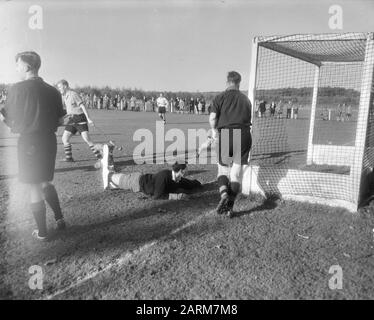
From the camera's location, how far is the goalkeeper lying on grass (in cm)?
587

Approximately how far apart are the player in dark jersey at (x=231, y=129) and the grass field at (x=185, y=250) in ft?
1.23

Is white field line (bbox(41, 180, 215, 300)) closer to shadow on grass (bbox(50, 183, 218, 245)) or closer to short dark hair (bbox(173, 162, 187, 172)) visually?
shadow on grass (bbox(50, 183, 218, 245))

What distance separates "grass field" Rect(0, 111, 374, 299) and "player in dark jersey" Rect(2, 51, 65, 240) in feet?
2.30

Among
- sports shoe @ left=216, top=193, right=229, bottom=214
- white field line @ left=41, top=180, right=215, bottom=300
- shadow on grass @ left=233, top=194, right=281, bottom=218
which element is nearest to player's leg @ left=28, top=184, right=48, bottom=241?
white field line @ left=41, top=180, right=215, bottom=300

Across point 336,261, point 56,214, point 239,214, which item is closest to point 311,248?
point 336,261

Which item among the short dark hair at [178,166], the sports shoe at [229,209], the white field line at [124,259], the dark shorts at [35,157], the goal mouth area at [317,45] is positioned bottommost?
the white field line at [124,259]

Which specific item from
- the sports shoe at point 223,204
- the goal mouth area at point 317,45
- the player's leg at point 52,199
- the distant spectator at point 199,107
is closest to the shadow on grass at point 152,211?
the player's leg at point 52,199

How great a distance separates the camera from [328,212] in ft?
17.8

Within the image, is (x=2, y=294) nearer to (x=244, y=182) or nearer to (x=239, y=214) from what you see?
(x=239, y=214)

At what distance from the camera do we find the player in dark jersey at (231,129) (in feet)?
16.8

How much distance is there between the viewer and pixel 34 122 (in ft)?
13.0

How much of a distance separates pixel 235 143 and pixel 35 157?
2.69m

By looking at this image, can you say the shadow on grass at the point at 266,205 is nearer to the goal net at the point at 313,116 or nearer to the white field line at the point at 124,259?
the goal net at the point at 313,116

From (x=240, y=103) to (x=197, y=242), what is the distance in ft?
6.87
